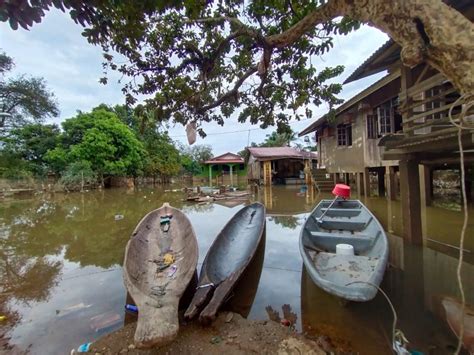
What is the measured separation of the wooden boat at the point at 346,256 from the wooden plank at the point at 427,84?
2.34 metres

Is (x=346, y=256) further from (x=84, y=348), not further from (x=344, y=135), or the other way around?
(x=344, y=135)

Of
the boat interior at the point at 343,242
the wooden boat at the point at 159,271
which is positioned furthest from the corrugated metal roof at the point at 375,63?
the wooden boat at the point at 159,271

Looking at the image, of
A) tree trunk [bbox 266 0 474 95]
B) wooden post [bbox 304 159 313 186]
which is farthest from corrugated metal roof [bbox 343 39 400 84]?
wooden post [bbox 304 159 313 186]

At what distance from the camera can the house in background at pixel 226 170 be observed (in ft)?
98.4

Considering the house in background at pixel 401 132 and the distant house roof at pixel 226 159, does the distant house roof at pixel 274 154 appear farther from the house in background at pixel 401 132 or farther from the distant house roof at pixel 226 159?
the distant house roof at pixel 226 159

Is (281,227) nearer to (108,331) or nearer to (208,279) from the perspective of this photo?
(208,279)

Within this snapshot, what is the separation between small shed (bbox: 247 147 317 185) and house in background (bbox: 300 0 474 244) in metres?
5.50

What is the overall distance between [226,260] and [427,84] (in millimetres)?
4335

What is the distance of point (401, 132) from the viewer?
515 cm

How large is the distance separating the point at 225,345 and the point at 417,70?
24.6 feet

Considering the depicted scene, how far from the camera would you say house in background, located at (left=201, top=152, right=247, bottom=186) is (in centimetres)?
3000

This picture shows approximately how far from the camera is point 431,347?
2.66 m

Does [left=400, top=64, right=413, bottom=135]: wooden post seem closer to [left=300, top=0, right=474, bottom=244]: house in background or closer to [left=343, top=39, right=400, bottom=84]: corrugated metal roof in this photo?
[left=300, top=0, right=474, bottom=244]: house in background

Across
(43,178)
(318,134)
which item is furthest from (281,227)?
(43,178)
